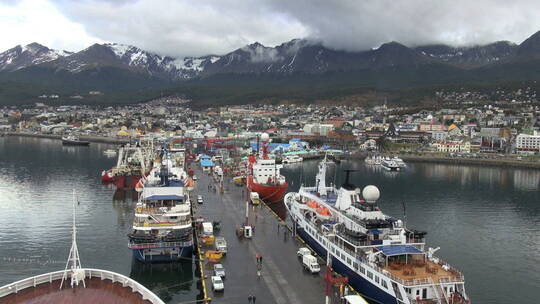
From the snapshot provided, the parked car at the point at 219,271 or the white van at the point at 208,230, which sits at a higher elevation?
the white van at the point at 208,230

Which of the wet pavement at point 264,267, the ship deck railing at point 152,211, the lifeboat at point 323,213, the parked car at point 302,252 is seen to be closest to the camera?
the wet pavement at point 264,267

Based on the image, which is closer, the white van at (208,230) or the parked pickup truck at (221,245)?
the parked pickup truck at (221,245)

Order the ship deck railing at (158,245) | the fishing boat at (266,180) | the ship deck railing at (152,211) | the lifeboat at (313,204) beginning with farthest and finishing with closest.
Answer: the fishing boat at (266,180) < the lifeboat at (313,204) < the ship deck railing at (152,211) < the ship deck railing at (158,245)

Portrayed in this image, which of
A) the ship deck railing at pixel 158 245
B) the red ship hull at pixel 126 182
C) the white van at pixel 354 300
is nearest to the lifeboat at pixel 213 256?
the ship deck railing at pixel 158 245

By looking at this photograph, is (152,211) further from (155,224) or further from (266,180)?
(266,180)

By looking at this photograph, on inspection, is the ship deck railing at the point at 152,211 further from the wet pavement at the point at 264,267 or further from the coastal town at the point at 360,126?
the coastal town at the point at 360,126

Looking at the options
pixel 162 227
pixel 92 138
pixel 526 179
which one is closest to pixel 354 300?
pixel 162 227

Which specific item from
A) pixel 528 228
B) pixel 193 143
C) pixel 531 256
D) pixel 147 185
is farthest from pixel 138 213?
pixel 193 143
